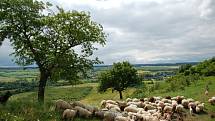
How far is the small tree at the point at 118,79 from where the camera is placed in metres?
→ 78.6

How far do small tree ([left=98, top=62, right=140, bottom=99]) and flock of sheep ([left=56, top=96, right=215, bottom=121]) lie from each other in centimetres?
4132

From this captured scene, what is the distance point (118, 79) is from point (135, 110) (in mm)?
49016

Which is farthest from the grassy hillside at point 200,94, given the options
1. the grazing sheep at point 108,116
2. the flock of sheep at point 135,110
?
the grazing sheep at point 108,116

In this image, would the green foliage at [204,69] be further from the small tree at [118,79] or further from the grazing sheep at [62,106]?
the grazing sheep at [62,106]

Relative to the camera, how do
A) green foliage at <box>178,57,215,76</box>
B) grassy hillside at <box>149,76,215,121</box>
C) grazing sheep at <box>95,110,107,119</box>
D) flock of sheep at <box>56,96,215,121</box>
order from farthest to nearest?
green foliage at <box>178,57,215,76</box> → grassy hillside at <box>149,76,215,121</box> → grazing sheep at <box>95,110,107,119</box> → flock of sheep at <box>56,96,215,121</box>

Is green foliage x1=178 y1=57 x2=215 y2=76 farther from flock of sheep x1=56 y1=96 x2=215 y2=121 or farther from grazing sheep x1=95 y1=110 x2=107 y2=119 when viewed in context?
grazing sheep x1=95 y1=110 x2=107 y2=119

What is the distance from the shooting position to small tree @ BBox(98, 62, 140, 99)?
258ft

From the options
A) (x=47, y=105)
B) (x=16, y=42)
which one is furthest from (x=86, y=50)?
(x=47, y=105)

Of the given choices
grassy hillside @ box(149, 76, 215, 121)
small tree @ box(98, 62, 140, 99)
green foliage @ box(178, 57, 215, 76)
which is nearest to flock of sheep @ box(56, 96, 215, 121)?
grassy hillside @ box(149, 76, 215, 121)

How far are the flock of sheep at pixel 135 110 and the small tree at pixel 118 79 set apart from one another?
1627 inches

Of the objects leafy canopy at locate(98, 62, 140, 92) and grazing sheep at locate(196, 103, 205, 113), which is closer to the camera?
grazing sheep at locate(196, 103, 205, 113)

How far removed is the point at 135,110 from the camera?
30047 mm

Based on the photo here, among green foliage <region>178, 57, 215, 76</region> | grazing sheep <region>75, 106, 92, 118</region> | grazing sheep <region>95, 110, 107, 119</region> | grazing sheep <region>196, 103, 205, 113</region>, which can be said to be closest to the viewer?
grazing sheep <region>75, 106, 92, 118</region>

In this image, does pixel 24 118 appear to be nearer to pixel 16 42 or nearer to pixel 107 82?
pixel 16 42
